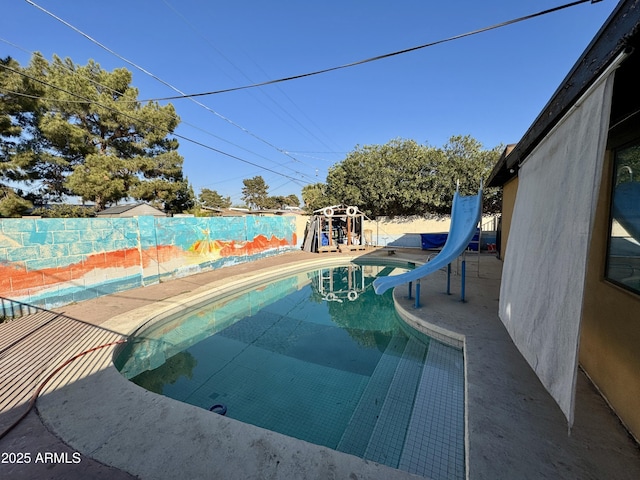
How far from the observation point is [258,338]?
195 inches

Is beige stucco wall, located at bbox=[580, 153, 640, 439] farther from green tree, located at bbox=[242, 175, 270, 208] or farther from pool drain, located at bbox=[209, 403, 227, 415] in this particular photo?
green tree, located at bbox=[242, 175, 270, 208]

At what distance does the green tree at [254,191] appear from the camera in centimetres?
4688

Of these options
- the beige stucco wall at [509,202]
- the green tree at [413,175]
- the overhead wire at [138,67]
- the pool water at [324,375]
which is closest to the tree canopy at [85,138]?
the overhead wire at [138,67]

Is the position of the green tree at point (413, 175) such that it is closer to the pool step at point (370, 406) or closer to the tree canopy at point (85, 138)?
the tree canopy at point (85, 138)

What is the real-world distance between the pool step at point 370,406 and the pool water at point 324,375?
0.01 meters

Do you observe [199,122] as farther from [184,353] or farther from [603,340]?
[603,340]

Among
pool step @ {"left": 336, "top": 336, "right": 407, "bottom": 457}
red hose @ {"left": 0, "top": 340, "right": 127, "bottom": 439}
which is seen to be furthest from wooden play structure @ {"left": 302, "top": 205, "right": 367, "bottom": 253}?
red hose @ {"left": 0, "top": 340, "right": 127, "bottom": 439}

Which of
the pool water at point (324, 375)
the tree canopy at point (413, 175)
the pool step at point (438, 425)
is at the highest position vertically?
the tree canopy at point (413, 175)

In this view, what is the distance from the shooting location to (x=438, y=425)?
2.51m

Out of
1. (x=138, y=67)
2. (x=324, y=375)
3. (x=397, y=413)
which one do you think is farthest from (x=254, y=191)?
(x=397, y=413)

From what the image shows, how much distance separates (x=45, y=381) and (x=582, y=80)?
5.15m

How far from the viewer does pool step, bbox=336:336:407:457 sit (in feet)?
8.20

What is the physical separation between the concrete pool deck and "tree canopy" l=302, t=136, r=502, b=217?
13162 millimetres

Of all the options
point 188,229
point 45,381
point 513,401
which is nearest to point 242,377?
point 45,381
